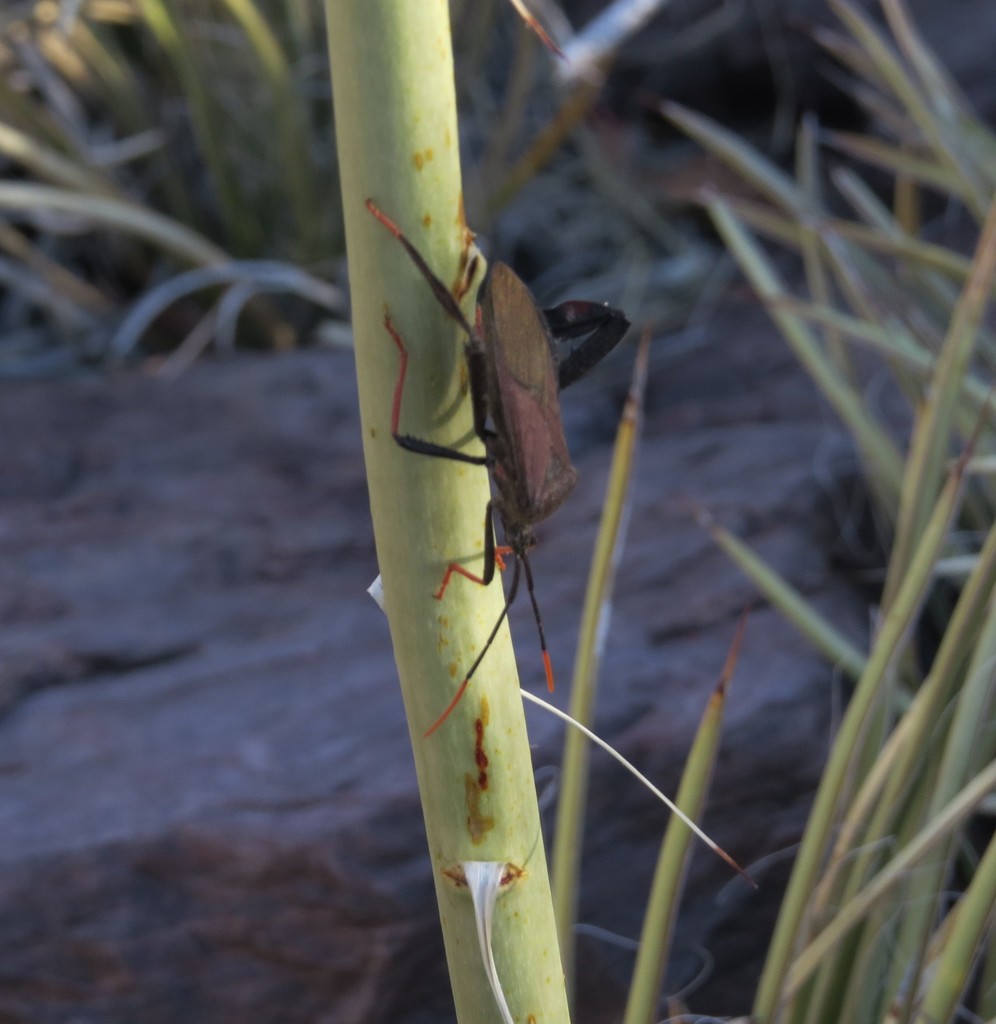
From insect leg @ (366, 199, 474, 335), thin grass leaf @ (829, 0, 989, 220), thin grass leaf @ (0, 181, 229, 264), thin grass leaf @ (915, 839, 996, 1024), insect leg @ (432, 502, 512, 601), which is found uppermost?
thin grass leaf @ (0, 181, 229, 264)

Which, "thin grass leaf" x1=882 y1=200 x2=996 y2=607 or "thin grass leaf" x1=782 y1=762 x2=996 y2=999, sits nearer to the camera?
"thin grass leaf" x1=782 y1=762 x2=996 y2=999

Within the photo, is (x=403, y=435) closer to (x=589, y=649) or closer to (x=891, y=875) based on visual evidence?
(x=589, y=649)

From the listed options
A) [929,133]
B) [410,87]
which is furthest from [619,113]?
[410,87]

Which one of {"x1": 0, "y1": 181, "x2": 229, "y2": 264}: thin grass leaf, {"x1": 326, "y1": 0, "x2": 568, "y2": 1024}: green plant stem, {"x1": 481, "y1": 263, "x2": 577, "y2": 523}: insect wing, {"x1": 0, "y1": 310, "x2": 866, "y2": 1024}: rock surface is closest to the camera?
{"x1": 326, "y1": 0, "x2": 568, "y2": 1024}: green plant stem

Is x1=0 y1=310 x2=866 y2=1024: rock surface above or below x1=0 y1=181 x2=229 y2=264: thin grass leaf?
below

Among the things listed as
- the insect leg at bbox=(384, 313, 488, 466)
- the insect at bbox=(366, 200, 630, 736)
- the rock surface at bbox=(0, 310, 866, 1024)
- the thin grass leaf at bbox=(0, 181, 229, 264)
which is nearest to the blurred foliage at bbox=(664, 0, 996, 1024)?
the rock surface at bbox=(0, 310, 866, 1024)

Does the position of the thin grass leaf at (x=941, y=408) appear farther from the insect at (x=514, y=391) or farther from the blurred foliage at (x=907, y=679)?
the insect at (x=514, y=391)

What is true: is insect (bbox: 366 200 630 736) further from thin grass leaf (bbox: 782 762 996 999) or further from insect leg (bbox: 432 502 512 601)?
thin grass leaf (bbox: 782 762 996 999)

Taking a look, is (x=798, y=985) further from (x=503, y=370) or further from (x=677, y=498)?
(x=677, y=498)
